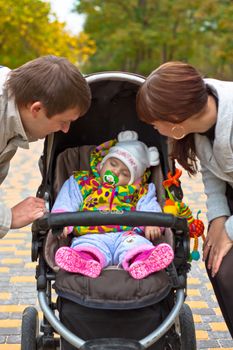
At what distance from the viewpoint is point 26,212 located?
2797 millimetres

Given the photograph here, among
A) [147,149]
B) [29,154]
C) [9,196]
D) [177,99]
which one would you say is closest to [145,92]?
[177,99]

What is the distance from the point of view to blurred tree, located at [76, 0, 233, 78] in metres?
28.4

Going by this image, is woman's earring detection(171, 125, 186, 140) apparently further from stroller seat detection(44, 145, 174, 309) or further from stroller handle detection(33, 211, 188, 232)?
stroller seat detection(44, 145, 174, 309)

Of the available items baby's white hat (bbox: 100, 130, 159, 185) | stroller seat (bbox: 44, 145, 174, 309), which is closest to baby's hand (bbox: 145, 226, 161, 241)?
stroller seat (bbox: 44, 145, 174, 309)

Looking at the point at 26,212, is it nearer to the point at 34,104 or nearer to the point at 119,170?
the point at 34,104

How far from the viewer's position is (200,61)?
107 ft

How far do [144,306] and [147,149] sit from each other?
124 cm

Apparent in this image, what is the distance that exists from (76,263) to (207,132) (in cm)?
87

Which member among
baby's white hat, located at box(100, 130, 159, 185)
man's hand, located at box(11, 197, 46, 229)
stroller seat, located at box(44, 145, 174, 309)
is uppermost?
man's hand, located at box(11, 197, 46, 229)

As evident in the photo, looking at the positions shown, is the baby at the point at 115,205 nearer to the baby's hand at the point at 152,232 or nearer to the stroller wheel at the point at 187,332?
the baby's hand at the point at 152,232

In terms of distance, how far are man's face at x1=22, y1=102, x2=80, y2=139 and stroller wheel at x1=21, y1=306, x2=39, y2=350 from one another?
91 cm

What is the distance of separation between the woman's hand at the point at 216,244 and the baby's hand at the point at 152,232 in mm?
240

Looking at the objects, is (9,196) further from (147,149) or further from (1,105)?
(1,105)

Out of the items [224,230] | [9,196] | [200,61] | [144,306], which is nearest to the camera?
[144,306]
